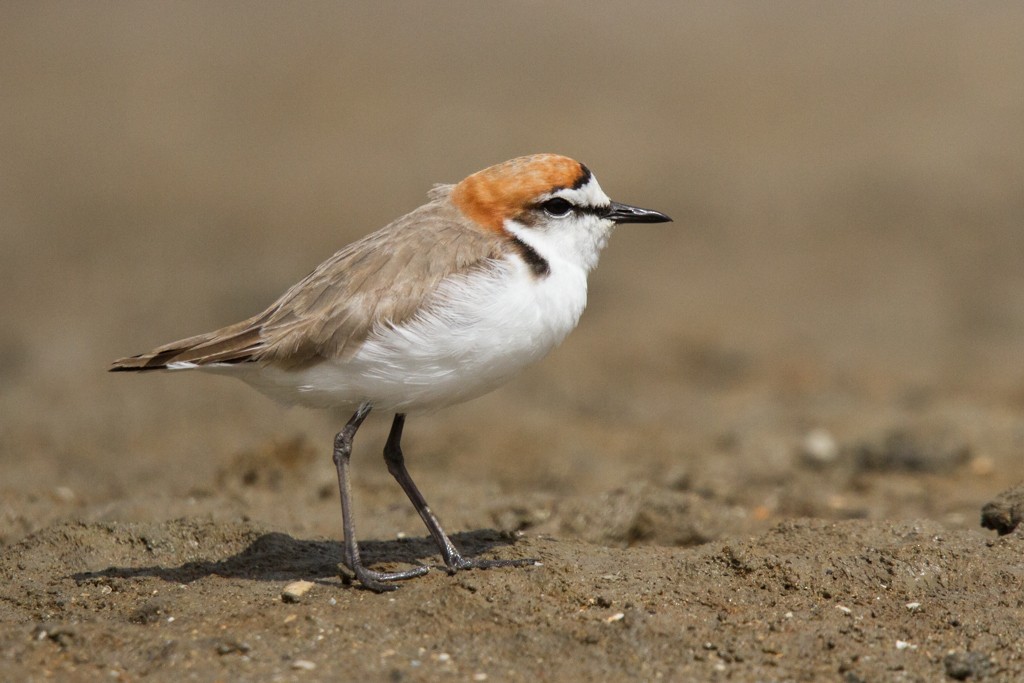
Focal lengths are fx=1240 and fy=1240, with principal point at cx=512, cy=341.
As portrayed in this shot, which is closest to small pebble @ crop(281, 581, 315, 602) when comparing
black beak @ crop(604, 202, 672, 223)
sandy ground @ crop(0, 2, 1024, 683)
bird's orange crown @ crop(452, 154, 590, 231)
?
sandy ground @ crop(0, 2, 1024, 683)

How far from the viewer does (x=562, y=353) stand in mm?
13602

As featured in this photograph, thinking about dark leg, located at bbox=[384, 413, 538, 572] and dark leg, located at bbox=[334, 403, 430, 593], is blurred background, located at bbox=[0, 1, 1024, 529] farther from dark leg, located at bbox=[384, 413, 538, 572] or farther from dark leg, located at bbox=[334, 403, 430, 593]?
dark leg, located at bbox=[334, 403, 430, 593]

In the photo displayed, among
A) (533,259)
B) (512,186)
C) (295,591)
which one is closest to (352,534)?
(295,591)

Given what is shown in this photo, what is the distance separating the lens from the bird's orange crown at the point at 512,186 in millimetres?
6695

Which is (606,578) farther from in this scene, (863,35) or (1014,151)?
(863,35)

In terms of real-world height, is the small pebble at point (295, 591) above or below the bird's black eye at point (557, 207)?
below

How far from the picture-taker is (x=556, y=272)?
21.5 feet

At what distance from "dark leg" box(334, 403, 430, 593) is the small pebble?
241 millimetres

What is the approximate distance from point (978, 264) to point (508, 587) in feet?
36.0

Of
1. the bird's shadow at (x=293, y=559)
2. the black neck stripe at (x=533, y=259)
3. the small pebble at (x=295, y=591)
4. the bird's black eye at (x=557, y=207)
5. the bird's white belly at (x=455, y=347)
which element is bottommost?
the bird's shadow at (x=293, y=559)

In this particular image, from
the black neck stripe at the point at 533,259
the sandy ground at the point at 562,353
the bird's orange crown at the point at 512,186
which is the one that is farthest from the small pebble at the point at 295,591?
the bird's orange crown at the point at 512,186

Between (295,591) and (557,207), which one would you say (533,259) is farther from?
(295,591)

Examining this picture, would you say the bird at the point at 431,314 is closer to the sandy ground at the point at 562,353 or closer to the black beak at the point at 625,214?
the black beak at the point at 625,214

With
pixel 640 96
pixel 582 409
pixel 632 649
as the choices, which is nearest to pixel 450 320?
pixel 632 649
